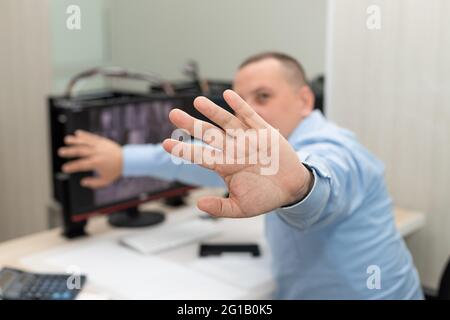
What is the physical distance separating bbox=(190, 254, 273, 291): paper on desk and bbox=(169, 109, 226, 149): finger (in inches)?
25.8

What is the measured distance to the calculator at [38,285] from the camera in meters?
1.18

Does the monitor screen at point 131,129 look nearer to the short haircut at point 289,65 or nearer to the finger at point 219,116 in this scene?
the short haircut at point 289,65

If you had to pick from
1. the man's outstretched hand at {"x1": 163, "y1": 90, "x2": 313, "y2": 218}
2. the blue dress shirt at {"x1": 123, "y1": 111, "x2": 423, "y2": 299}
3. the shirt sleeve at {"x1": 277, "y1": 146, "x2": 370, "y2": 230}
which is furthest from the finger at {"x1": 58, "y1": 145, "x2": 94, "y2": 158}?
the man's outstretched hand at {"x1": 163, "y1": 90, "x2": 313, "y2": 218}

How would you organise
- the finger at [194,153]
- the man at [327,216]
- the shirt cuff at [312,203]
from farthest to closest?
the man at [327,216] → the shirt cuff at [312,203] → the finger at [194,153]

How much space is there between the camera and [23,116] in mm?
2244

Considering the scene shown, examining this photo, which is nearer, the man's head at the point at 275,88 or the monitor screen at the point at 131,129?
the man's head at the point at 275,88

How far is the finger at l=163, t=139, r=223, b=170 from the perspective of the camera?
2.29 ft

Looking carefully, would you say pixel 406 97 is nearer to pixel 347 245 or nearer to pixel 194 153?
pixel 347 245

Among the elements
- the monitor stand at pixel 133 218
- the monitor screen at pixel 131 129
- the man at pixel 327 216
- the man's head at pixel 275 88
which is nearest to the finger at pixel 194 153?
the man at pixel 327 216

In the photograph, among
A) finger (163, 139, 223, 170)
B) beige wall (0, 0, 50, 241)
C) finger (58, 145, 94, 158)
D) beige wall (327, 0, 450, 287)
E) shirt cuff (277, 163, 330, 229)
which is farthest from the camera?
beige wall (0, 0, 50, 241)

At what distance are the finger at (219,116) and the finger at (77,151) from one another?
31.7 inches

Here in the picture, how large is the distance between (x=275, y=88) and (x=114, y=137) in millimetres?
520

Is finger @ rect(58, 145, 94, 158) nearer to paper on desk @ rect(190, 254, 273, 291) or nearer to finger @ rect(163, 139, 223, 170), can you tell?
paper on desk @ rect(190, 254, 273, 291)

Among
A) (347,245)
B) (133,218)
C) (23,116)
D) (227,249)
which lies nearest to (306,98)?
(347,245)
